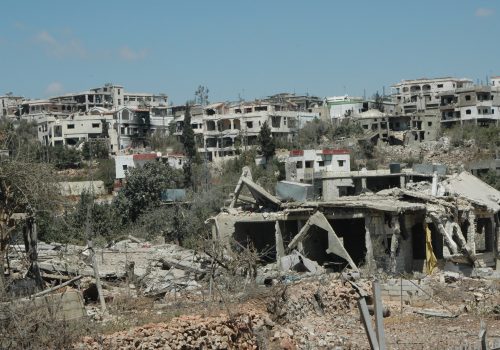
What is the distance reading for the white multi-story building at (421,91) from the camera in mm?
78625

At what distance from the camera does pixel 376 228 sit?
2319 centimetres

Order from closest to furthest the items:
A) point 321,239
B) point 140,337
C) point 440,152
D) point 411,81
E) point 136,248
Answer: point 140,337 → point 321,239 → point 136,248 → point 440,152 → point 411,81

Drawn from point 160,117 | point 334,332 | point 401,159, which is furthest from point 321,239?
point 160,117

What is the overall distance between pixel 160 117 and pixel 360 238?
5520 cm

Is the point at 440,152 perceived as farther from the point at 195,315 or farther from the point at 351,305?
the point at 195,315

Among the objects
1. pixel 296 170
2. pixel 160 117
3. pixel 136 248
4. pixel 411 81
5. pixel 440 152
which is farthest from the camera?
pixel 411 81

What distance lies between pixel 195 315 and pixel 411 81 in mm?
80362

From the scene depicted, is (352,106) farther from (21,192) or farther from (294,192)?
(21,192)

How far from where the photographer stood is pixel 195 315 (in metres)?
13.6

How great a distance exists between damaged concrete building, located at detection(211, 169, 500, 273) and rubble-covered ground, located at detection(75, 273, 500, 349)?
4.09m

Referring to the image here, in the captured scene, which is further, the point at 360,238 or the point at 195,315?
the point at 360,238

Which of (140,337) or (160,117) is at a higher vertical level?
(160,117)

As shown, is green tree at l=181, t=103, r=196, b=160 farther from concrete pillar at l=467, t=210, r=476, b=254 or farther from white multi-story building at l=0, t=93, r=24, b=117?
concrete pillar at l=467, t=210, r=476, b=254

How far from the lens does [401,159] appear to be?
2420 inches
